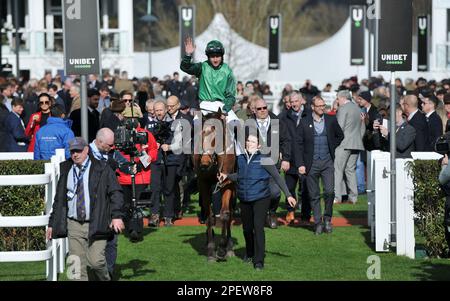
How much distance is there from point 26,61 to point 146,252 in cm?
3588

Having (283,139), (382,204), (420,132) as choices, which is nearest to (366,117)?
(420,132)

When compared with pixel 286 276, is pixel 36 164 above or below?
above

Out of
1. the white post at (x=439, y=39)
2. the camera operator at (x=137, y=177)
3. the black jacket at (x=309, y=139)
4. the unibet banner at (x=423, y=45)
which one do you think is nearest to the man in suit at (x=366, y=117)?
the black jacket at (x=309, y=139)

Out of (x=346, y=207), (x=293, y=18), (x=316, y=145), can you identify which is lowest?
(x=346, y=207)

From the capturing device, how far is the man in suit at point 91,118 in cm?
1995

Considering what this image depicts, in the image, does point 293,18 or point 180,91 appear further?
point 293,18

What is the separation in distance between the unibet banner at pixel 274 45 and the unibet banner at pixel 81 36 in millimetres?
20910

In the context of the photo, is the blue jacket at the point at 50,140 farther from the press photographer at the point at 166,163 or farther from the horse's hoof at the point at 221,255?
the horse's hoof at the point at 221,255

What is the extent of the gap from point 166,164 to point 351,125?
3.91 m

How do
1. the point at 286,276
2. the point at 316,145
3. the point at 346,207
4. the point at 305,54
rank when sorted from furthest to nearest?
the point at 305,54 → the point at 346,207 → the point at 316,145 → the point at 286,276

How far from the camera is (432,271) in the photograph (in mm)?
14031

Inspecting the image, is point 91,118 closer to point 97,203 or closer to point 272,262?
point 272,262

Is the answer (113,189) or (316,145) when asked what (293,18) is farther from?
(113,189)
